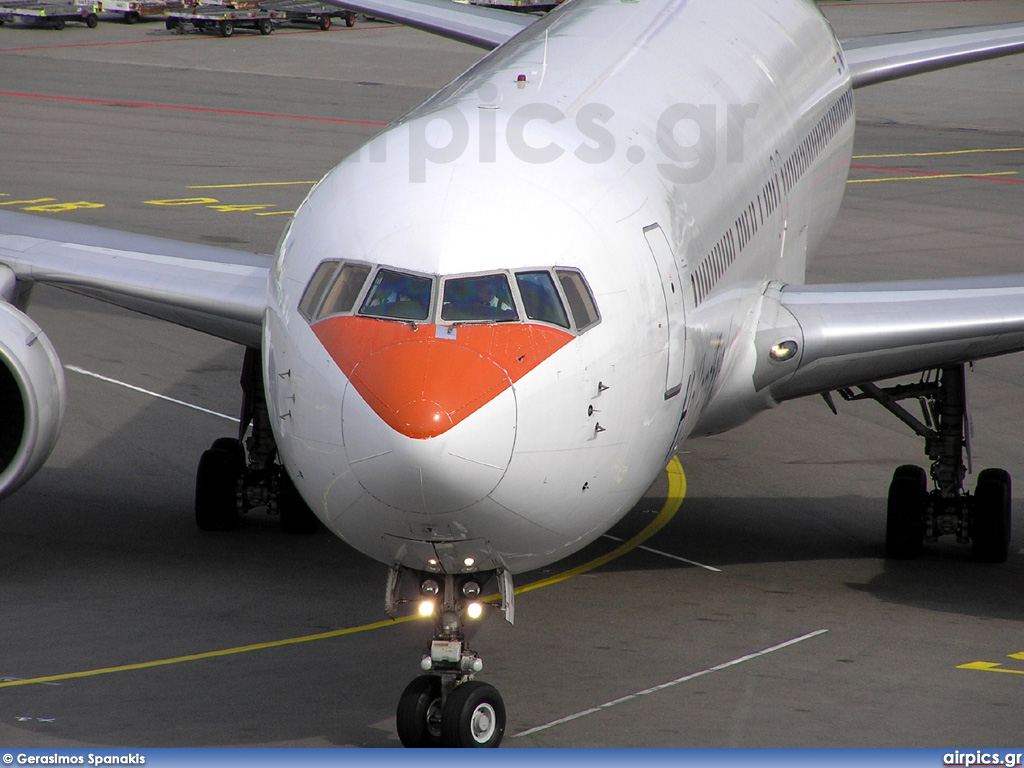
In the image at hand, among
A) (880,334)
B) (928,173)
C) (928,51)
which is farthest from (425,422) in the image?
(928,173)

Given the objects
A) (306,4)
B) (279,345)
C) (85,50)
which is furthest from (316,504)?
(306,4)

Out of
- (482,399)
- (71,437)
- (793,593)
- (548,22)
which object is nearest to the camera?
(482,399)

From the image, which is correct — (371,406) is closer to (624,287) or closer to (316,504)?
(316,504)

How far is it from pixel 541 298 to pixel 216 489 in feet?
23.9

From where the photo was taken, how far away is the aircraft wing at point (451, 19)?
2191 cm

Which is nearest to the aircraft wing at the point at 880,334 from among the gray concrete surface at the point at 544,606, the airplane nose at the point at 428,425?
the gray concrete surface at the point at 544,606

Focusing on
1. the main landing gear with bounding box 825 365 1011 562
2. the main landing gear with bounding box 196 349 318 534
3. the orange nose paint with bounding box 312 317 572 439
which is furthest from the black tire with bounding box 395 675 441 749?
the main landing gear with bounding box 825 365 1011 562

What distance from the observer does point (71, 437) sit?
18250mm

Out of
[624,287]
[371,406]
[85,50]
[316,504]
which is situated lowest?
[316,504]

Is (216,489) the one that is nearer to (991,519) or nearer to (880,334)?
(880,334)

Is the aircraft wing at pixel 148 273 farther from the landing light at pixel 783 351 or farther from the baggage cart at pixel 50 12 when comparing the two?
the baggage cart at pixel 50 12

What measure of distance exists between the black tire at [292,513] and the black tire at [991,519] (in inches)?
258

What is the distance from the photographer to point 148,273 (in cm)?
1423

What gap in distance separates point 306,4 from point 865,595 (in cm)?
5794
